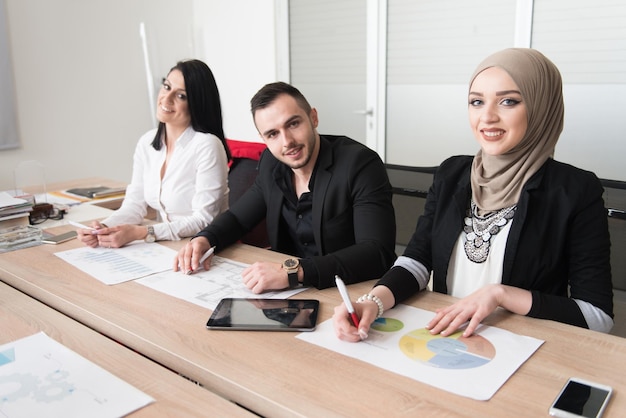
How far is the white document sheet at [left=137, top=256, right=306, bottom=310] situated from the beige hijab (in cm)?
56

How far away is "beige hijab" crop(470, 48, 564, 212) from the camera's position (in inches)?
53.9

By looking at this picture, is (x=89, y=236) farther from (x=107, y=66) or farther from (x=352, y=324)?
(x=107, y=66)

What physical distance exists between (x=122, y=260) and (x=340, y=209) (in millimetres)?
696

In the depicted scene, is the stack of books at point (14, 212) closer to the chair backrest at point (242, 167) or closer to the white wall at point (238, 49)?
the chair backrest at point (242, 167)

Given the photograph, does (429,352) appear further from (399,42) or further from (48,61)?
(48,61)

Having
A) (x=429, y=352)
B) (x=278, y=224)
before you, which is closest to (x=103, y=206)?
(x=278, y=224)

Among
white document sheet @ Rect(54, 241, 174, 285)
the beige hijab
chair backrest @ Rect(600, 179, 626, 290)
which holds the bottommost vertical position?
chair backrest @ Rect(600, 179, 626, 290)

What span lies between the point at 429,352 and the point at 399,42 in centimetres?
327

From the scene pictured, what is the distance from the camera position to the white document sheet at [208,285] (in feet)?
4.56

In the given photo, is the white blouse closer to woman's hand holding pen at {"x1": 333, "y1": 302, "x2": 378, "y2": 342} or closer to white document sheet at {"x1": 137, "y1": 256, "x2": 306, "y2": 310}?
white document sheet at {"x1": 137, "y1": 256, "x2": 306, "y2": 310}

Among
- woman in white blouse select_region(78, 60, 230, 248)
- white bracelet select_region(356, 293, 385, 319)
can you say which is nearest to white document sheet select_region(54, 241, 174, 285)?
woman in white blouse select_region(78, 60, 230, 248)

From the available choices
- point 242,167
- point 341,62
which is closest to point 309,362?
point 242,167

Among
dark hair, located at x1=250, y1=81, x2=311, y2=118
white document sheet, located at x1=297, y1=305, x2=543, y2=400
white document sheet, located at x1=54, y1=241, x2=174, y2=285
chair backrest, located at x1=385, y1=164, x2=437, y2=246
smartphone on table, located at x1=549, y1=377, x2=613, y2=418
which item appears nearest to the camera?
smartphone on table, located at x1=549, y1=377, x2=613, y2=418

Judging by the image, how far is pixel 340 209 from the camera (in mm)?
1785
